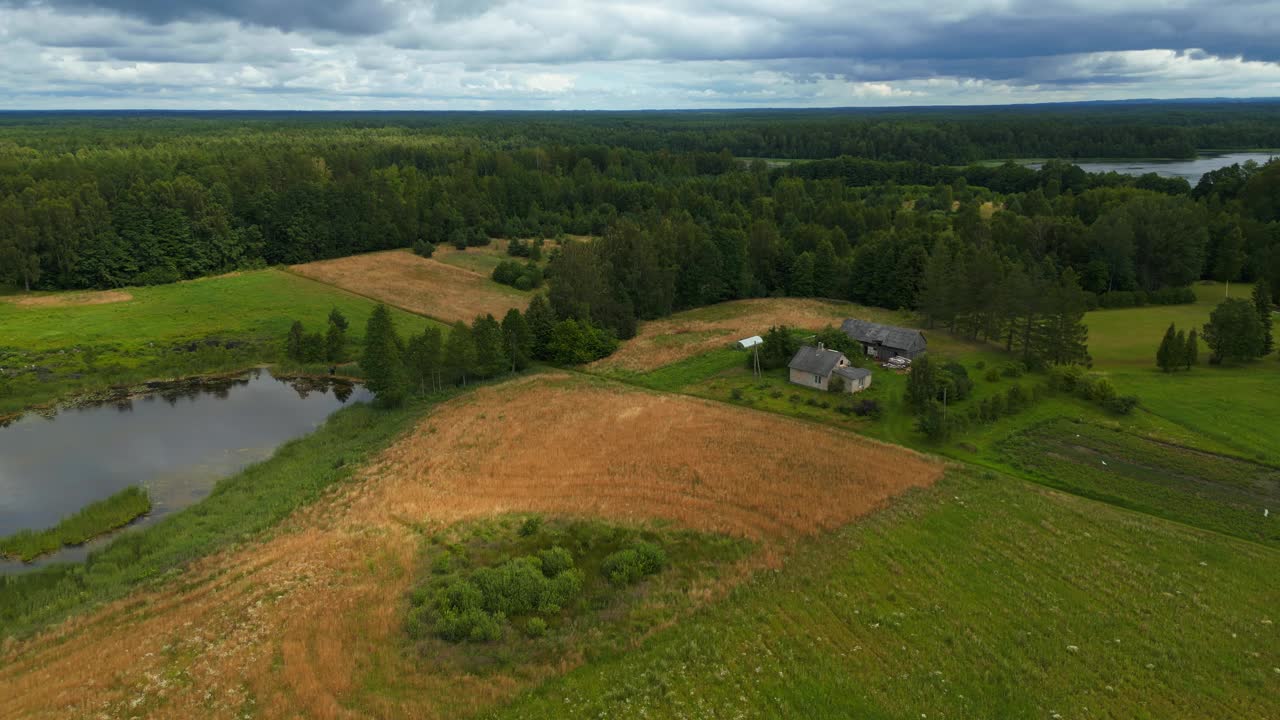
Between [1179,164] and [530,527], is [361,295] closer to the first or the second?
[530,527]

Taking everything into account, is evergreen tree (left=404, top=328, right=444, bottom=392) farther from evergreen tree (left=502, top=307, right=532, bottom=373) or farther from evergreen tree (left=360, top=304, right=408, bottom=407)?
evergreen tree (left=502, top=307, right=532, bottom=373)

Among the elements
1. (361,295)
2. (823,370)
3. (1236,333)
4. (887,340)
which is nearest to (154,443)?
(361,295)

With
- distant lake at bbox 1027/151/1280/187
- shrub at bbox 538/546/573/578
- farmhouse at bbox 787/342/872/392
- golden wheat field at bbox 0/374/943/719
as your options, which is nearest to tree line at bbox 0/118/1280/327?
farmhouse at bbox 787/342/872/392

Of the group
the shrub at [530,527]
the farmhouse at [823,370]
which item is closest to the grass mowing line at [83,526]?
the shrub at [530,527]

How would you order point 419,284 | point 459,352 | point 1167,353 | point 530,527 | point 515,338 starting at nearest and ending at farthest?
point 530,527 < point 1167,353 < point 459,352 < point 515,338 < point 419,284

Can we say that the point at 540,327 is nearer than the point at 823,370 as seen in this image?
No

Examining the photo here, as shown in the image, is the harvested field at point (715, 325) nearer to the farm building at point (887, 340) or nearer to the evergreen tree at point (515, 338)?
the evergreen tree at point (515, 338)
